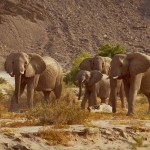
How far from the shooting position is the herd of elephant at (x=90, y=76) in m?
24.4

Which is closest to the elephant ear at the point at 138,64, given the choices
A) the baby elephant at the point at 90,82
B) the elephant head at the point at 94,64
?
the baby elephant at the point at 90,82

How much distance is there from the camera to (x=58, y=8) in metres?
102

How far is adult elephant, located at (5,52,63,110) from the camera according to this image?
88.0ft

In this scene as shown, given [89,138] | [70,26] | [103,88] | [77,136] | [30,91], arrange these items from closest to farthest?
[77,136] < [89,138] < [30,91] < [103,88] < [70,26]

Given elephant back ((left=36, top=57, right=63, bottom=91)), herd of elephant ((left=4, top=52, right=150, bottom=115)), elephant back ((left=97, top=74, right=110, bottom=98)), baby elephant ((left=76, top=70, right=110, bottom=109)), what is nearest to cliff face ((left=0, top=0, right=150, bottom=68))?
elephant back ((left=97, top=74, right=110, bottom=98))

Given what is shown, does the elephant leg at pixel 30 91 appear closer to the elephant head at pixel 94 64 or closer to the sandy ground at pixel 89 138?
the elephant head at pixel 94 64

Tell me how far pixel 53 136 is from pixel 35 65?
11.9 meters

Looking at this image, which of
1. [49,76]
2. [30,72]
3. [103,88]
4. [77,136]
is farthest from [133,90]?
[103,88]

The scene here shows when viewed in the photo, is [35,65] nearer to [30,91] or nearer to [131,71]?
[30,91]

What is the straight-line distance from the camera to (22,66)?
2712 cm

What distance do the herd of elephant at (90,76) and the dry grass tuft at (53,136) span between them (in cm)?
728

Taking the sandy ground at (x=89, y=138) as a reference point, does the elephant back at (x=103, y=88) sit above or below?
above

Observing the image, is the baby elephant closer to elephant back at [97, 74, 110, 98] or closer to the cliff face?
elephant back at [97, 74, 110, 98]

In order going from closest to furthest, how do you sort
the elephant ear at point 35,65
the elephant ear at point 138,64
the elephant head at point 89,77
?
the elephant ear at point 138,64 < the elephant ear at point 35,65 < the elephant head at point 89,77
